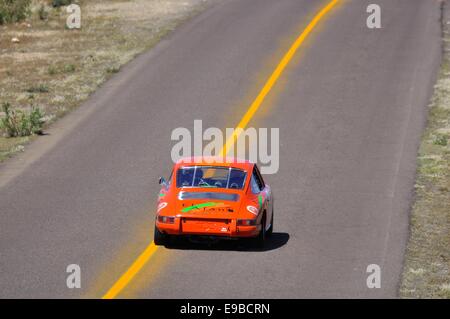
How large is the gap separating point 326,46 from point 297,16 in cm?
534

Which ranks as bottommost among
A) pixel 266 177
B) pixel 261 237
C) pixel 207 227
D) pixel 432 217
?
pixel 432 217

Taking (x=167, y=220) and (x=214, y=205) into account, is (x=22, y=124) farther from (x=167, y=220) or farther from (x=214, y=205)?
(x=214, y=205)

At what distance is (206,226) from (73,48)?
23.9 meters

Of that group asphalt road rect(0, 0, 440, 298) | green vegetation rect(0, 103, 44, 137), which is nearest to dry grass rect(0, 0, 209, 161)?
green vegetation rect(0, 103, 44, 137)

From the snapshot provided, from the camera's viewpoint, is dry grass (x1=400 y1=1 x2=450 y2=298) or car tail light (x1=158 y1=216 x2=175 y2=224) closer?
dry grass (x1=400 y1=1 x2=450 y2=298)

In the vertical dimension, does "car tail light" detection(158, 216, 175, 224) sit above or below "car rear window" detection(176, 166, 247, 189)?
below

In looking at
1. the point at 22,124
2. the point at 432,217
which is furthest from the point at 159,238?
the point at 22,124

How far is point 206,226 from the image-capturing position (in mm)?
18797

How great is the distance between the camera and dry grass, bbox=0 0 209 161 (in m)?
34.5

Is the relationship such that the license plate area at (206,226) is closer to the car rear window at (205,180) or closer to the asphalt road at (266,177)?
the asphalt road at (266,177)

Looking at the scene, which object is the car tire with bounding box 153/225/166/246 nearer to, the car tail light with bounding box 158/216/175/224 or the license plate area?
the car tail light with bounding box 158/216/175/224

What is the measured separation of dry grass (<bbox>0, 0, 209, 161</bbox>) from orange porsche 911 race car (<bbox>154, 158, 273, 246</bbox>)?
8.78 meters

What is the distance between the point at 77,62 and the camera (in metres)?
39.0
